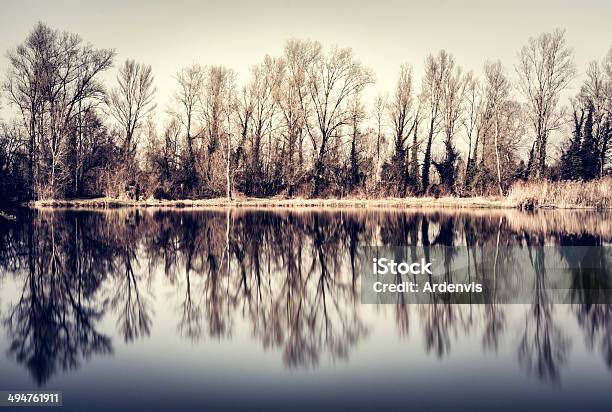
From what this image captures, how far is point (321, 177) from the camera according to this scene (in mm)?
38031

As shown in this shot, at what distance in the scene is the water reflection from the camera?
19.2 ft

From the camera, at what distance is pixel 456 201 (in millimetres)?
32594

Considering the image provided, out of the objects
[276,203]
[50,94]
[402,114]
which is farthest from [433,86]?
[50,94]

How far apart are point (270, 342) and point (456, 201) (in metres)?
28.5

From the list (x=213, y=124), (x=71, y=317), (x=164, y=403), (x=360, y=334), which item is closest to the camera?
(x=164, y=403)

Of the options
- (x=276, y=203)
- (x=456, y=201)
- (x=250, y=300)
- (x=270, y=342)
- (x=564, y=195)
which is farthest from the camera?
(x=276, y=203)

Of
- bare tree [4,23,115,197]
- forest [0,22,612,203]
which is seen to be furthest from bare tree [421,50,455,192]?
bare tree [4,23,115,197]

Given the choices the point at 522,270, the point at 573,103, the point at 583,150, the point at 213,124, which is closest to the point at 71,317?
the point at 522,270

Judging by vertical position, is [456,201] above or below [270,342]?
above

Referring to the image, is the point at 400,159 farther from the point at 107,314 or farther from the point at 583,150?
the point at 107,314

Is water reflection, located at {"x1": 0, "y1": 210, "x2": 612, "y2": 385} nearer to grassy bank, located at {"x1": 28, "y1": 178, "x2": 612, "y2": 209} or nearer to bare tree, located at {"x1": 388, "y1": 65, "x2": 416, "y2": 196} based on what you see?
grassy bank, located at {"x1": 28, "y1": 178, "x2": 612, "y2": 209}

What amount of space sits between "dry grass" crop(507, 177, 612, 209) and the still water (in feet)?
64.3

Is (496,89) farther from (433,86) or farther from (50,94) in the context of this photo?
(50,94)

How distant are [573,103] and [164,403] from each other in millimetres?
47754
